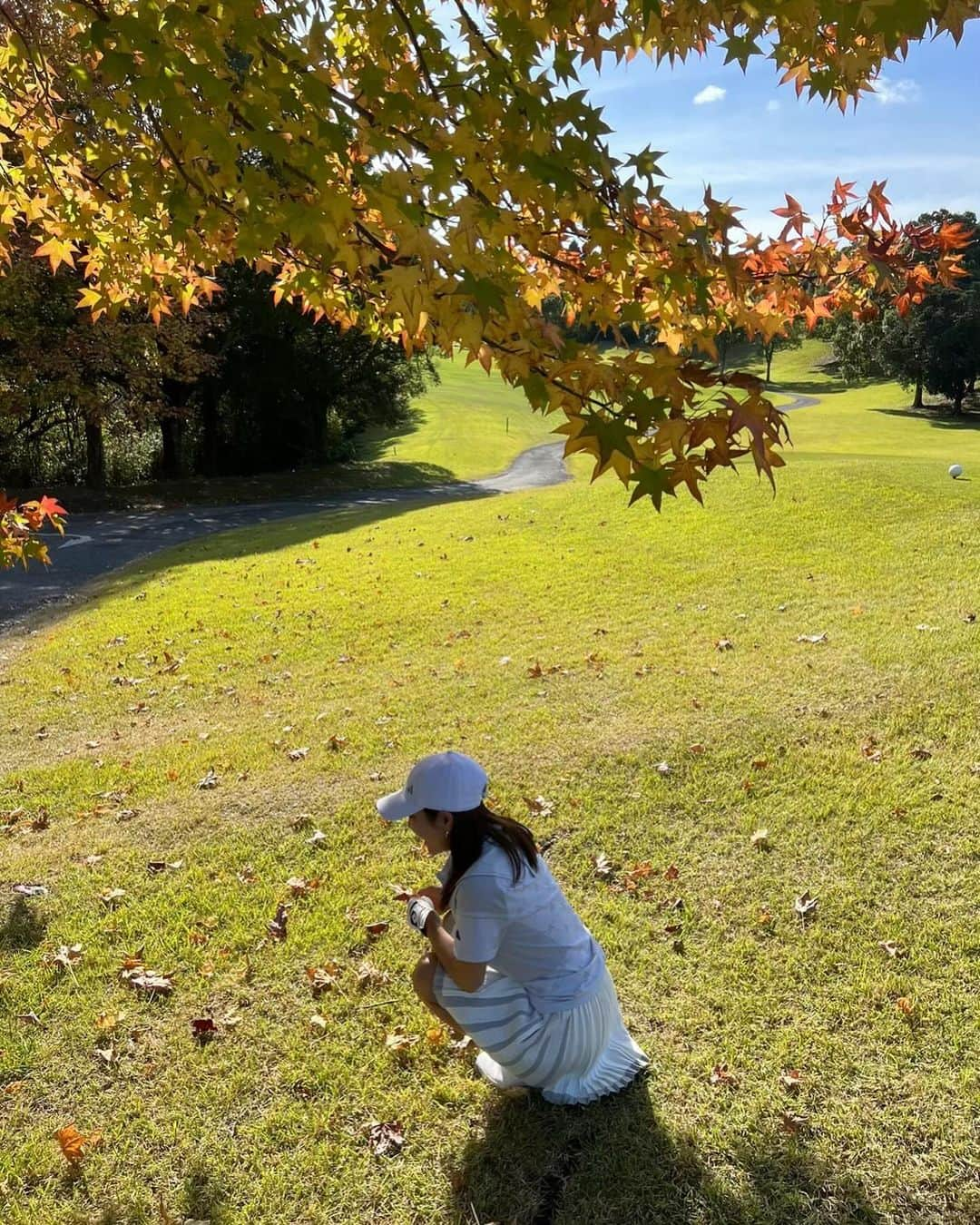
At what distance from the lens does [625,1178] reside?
284 centimetres

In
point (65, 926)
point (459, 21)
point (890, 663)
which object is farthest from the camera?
point (890, 663)

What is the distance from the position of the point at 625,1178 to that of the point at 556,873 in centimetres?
187

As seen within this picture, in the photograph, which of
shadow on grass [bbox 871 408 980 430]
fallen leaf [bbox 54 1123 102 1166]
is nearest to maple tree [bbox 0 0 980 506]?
fallen leaf [bbox 54 1123 102 1166]

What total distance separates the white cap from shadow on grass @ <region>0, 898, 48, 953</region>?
2839mm

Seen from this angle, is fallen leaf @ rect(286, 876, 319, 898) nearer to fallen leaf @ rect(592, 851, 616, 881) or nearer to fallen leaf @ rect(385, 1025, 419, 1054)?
fallen leaf @ rect(385, 1025, 419, 1054)

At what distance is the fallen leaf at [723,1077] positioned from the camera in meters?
3.21

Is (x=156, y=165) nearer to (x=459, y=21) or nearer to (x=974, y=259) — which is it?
(x=459, y=21)

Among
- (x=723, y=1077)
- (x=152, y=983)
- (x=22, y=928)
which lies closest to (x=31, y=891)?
(x=22, y=928)

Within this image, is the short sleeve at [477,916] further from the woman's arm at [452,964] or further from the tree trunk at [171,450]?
the tree trunk at [171,450]

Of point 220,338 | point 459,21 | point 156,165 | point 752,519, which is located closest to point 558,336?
point 459,21

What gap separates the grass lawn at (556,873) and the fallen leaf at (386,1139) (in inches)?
1.5

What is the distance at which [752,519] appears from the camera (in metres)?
11.9

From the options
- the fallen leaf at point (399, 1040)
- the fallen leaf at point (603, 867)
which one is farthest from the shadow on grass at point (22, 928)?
the fallen leaf at point (603, 867)

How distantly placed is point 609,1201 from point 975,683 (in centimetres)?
504
